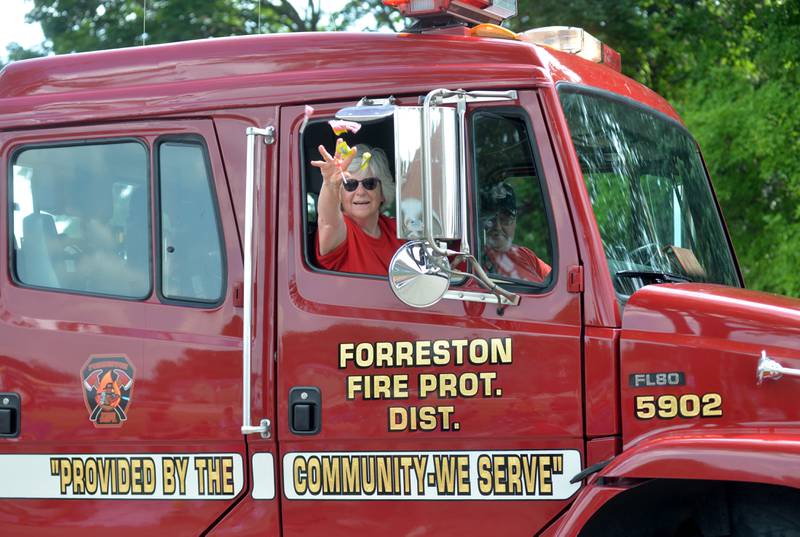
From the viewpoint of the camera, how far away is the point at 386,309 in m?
4.18

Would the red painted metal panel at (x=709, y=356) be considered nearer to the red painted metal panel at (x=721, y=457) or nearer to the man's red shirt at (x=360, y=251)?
the red painted metal panel at (x=721, y=457)

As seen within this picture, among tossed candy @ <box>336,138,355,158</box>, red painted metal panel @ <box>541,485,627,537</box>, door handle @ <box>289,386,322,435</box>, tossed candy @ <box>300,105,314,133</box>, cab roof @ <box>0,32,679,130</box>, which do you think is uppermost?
cab roof @ <box>0,32,679,130</box>

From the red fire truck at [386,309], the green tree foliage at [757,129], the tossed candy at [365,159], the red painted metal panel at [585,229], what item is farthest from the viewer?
the green tree foliage at [757,129]

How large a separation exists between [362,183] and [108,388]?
1224 millimetres

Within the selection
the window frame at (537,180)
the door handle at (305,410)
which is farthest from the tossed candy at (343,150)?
the door handle at (305,410)

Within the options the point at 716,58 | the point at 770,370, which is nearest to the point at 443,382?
the point at 770,370

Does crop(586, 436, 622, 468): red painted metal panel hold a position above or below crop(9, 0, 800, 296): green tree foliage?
below

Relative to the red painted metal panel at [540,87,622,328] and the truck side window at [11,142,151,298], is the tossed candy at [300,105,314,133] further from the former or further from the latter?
the red painted metal panel at [540,87,622,328]

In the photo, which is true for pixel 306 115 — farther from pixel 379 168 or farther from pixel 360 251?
pixel 360 251

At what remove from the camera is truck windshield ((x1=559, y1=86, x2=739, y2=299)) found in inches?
163

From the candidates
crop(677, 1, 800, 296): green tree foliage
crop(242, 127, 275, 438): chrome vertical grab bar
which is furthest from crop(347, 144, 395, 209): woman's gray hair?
crop(677, 1, 800, 296): green tree foliage

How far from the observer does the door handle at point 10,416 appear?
4.65 m

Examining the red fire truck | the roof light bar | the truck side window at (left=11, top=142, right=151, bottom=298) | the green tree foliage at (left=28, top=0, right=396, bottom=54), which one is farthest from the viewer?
the green tree foliage at (left=28, top=0, right=396, bottom=54)

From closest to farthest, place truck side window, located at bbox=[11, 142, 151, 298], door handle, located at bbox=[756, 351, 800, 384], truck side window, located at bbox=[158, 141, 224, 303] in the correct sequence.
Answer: door handle, located at bbox=[756, 351, 800, 384], truck side window, located at bbox=[158, 141, 224, 303], truck side window, located at bbox=[11, 142, 151, 298]
